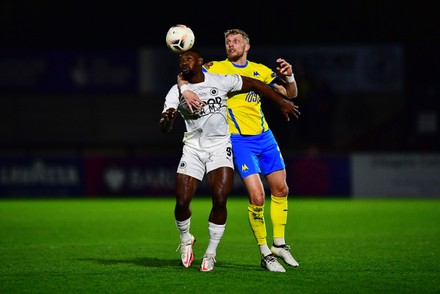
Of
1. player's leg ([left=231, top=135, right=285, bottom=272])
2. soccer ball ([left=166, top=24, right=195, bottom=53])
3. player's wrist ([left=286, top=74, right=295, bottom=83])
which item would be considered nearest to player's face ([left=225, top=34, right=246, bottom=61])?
soccer ball ([left=166, top=24, right=195, bottom=53])

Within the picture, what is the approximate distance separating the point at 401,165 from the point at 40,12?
12.4 m

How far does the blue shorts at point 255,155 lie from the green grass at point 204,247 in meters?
1.01

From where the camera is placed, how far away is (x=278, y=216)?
9.34m

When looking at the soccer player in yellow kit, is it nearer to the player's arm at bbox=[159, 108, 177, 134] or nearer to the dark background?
the player's arm at bbox=[159, 108, 177, 134]

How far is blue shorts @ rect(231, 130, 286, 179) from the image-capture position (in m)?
9.23

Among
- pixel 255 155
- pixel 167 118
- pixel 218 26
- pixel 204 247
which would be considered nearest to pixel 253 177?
pixel 255 155

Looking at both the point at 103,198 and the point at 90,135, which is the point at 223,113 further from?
the point at 90,135

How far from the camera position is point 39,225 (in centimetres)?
1474

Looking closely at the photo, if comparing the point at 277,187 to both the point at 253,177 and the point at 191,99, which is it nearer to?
the point at 253,177

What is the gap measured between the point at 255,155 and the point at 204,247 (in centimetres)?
242

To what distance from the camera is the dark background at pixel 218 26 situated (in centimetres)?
2638

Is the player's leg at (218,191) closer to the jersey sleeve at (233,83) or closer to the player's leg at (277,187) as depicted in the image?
the player's leg at (277,187)

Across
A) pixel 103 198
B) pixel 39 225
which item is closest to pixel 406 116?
pixel 103 198

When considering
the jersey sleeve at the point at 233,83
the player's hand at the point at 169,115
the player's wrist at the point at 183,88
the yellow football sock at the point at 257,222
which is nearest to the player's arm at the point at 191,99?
the player's wrist at the point at 183,88
